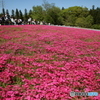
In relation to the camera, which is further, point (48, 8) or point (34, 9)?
point (34, 9)

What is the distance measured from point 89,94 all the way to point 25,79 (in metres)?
2.17

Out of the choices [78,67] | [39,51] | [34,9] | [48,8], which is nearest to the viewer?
[78,67]

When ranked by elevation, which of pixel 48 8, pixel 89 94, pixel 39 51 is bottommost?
pixel 89 94

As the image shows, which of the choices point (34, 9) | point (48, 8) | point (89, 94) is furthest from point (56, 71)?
point (34, 9)

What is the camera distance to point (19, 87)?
3.77 m

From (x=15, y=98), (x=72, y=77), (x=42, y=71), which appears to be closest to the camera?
(x=15, y=98)

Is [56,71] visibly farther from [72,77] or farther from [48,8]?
[48,8]

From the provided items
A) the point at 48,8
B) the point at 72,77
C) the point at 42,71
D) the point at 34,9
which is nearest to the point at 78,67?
the point at 72,77

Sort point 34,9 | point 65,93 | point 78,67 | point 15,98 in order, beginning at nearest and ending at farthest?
point 15,98, point 65,93, point 78,67, point 34,9

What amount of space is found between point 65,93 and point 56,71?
4.65 ft

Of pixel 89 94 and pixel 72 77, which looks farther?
pixel 72 77

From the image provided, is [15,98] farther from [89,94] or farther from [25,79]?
[89,94]

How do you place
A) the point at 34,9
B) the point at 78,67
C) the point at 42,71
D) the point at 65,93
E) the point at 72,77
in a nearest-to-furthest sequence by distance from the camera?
1. the point at 65,93
2. the point at 72,77
3. the point at 42,71
4. the point at 78,67
5. the point at 34,9

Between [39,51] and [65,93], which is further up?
[39,51]
